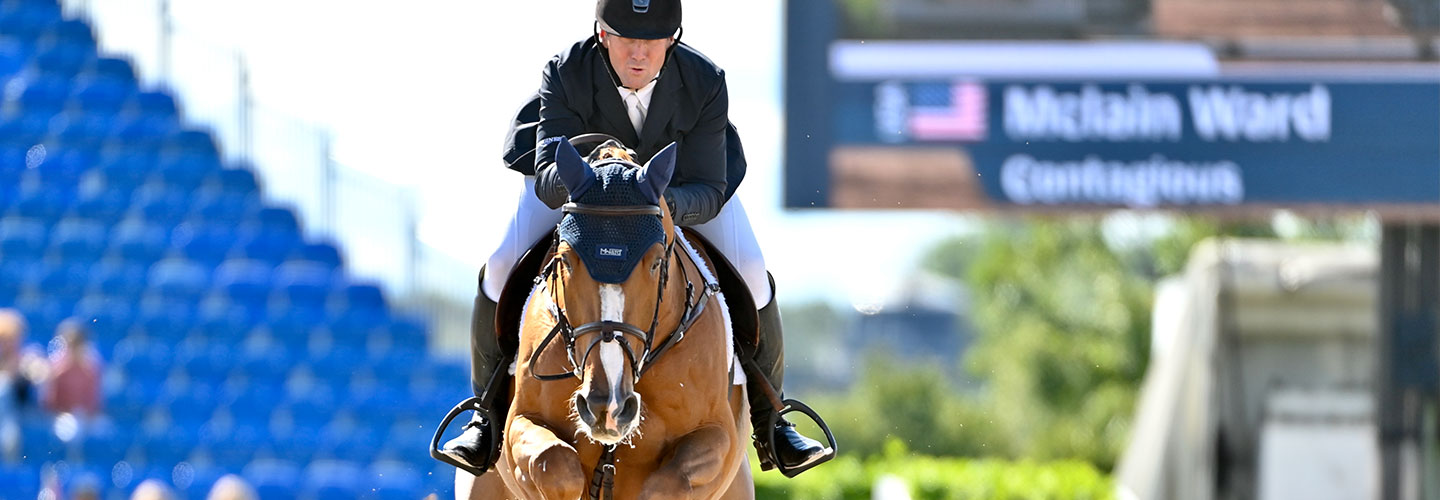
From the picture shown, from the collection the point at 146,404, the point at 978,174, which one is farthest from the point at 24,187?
the point at 978,174

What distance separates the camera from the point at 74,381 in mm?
13125

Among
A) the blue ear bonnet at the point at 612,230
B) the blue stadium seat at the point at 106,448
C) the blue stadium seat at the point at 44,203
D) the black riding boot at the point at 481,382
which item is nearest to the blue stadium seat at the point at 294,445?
the blue stadium seat at the point at 106,448

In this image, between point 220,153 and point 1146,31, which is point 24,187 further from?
point 1146,31

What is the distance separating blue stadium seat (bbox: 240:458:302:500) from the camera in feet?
43.1

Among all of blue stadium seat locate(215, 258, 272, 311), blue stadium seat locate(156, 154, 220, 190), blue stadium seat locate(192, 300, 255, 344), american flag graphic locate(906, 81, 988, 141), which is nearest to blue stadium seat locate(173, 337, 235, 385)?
blue stadium seat locate(192, 300, 255, 344)

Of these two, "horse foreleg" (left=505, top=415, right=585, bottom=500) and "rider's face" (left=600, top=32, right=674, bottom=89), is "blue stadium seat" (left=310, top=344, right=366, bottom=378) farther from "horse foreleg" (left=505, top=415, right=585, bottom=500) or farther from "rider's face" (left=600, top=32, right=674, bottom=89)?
"horse foreleg" (left=505, top=415, right=585, bottom=500)

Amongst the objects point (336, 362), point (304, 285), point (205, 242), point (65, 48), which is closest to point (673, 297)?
point (336, 362)

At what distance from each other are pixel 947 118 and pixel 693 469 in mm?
5652

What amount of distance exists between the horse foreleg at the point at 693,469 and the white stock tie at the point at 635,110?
104cm

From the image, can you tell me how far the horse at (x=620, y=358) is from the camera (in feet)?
14.6

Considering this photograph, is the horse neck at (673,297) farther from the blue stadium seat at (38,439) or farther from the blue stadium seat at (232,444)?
the blue stadium seat at (38,439)

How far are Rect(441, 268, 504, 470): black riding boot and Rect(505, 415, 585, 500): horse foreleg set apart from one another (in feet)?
1.56

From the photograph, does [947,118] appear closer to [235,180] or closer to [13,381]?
[13,381]

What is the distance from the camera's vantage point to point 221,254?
15508 millimetres
